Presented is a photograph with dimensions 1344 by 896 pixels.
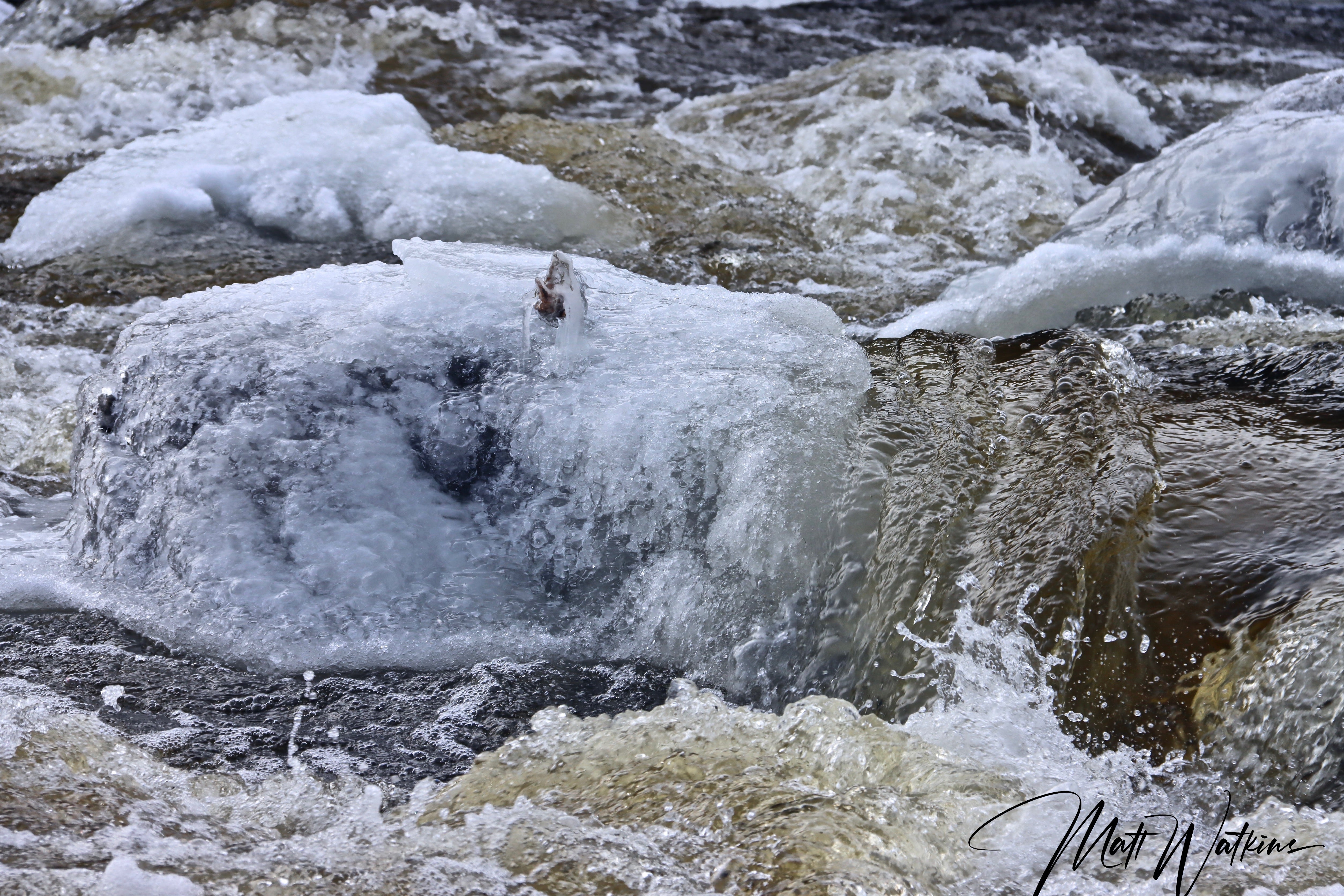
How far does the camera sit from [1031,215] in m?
4.03

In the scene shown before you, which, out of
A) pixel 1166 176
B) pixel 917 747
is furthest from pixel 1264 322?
pixel 917 747

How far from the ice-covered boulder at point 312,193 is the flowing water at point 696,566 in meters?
0.39

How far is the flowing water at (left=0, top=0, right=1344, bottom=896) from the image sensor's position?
4.71 feet

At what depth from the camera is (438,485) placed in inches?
82.1

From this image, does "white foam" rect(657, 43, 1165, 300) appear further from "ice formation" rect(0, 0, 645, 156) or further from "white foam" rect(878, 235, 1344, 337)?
"ice formation" rect(0, 0, 645, 156)

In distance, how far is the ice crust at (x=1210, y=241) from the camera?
9.19 feet

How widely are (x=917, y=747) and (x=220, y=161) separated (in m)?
3.40

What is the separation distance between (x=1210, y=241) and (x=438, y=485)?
7.15 ft

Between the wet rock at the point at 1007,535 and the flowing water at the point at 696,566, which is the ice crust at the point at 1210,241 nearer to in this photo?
the flowing water at the point at 696,566

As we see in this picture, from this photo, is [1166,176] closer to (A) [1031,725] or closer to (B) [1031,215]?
(B) [1031,215]

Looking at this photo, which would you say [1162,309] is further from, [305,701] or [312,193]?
[312,193]
